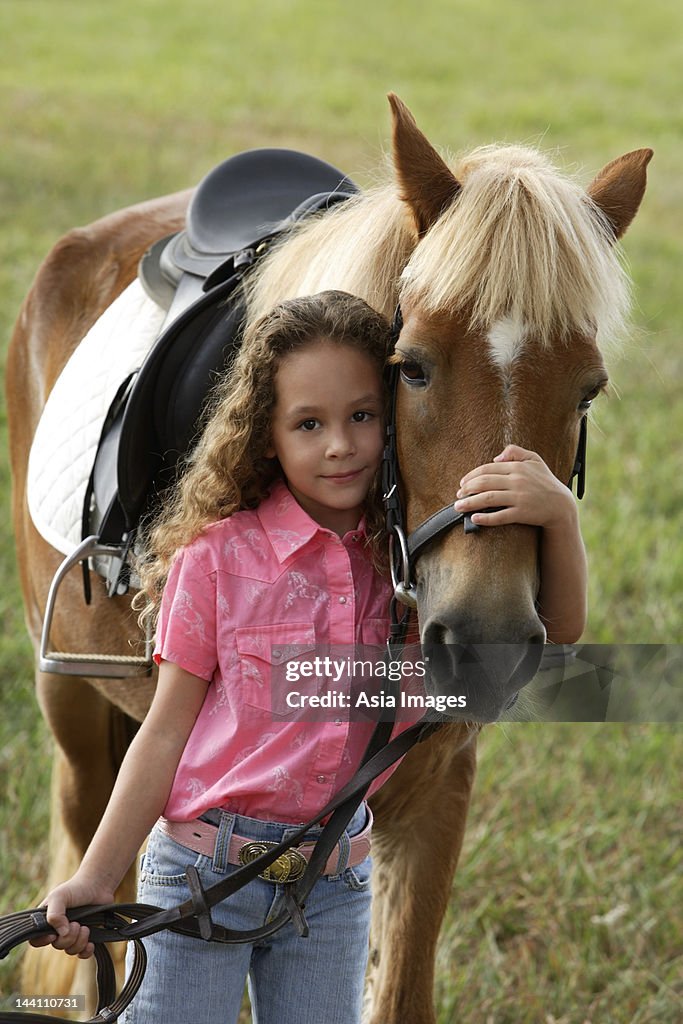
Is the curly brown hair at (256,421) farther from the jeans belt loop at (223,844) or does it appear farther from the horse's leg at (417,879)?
the horse's leg at (417,879)

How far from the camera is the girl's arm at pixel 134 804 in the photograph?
1482 mm

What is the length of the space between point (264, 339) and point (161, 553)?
1.14 ft

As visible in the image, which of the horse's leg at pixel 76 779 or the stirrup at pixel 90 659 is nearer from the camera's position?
the stirrup at pixel 90 659

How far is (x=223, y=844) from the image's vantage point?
5.17 feet

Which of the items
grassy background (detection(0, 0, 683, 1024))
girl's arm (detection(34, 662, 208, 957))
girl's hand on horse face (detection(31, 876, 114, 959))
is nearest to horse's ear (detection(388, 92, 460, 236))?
grassy background (detection(0, 0, 683, 1024))

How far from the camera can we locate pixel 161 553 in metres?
1.69

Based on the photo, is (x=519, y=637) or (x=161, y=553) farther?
(x=161, y=553)

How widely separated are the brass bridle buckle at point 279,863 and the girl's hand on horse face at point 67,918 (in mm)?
202

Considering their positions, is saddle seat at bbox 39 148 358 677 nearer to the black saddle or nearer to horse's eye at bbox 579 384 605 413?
the black saddle

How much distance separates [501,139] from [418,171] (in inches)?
236

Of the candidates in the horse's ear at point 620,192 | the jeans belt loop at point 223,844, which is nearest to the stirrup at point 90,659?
the jeans belt loop at point 223,844

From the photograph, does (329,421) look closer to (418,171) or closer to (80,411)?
(418,171)

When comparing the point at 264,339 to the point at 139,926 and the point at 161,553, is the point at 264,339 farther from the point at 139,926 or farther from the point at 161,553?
the point at 139,926

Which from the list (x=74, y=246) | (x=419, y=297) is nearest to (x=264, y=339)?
(x=419, y=297)
